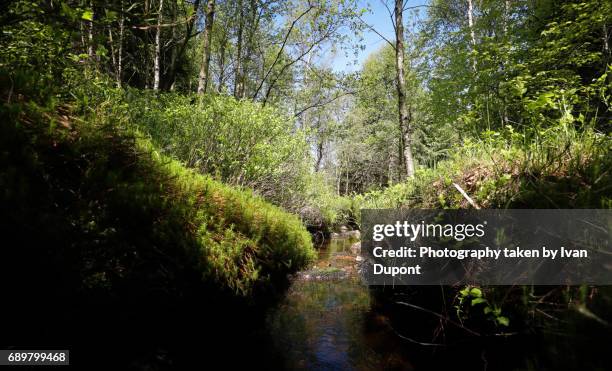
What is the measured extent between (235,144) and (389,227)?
15.5 ft

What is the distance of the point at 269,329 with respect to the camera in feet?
14.2

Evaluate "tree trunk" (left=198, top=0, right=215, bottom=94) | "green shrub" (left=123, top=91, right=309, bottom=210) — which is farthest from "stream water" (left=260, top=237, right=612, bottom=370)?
"tree trunk" (left=198, top=0, right=215, bottom=94)

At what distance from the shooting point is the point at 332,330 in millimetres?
4590

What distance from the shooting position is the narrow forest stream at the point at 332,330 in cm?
367

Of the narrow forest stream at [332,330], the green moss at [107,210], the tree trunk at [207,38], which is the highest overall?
the tree trunk at [207,38]

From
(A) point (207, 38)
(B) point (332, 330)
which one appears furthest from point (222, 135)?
(B) point (332, 330)

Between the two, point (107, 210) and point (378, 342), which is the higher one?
point (107, 210)

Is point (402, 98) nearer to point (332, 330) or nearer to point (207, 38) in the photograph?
point (207, 38)

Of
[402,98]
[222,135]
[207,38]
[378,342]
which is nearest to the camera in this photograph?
[378,342]

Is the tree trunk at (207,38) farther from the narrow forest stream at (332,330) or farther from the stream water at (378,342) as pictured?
the stream water at (378,342)

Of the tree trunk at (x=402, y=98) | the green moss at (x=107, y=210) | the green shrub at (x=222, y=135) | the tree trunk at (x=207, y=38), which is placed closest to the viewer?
the green moss at (x=107, y=210)

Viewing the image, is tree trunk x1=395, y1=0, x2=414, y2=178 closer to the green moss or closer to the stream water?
the stream water

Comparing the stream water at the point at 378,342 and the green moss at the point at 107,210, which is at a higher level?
the green moss at the point at 107,210

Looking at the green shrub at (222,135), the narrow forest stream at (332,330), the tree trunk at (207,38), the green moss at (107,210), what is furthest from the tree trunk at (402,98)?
the green moss at (107,210)
